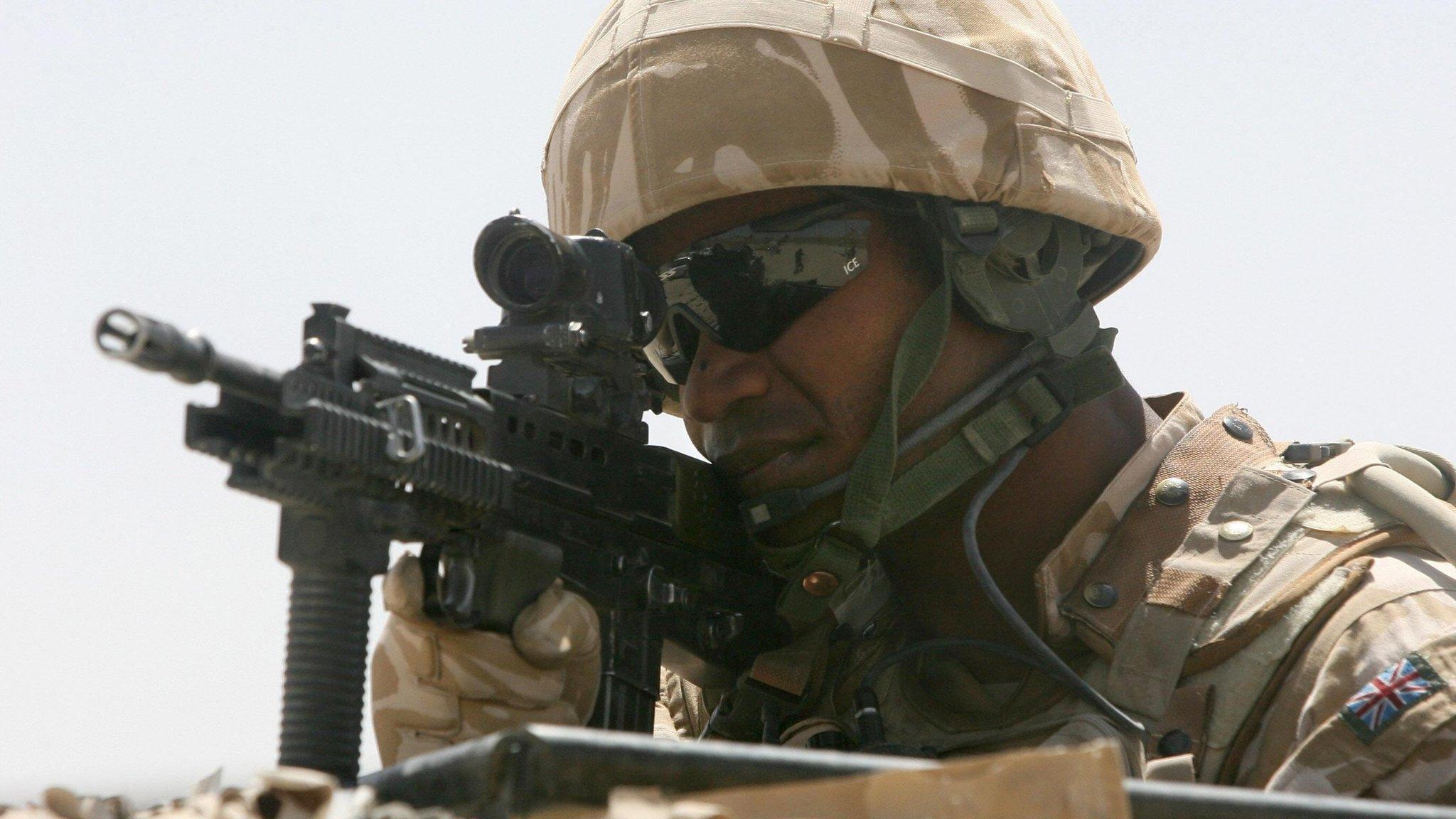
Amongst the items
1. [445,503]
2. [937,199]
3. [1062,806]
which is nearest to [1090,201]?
[937,199]

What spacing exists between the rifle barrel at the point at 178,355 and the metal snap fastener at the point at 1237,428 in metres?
2.47

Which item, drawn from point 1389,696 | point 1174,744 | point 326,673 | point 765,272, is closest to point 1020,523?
point 1174,744

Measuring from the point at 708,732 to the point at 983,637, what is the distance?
0.70 meters

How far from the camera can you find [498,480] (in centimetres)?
297

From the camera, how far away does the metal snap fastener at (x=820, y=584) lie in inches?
157

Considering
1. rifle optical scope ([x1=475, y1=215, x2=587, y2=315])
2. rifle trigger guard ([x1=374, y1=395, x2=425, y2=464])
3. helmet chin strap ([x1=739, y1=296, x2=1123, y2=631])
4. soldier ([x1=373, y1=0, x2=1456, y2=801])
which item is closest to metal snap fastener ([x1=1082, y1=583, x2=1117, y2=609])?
soldier ([x1=373, y1=0, x2=1456, y2=801])

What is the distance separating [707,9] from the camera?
407cm

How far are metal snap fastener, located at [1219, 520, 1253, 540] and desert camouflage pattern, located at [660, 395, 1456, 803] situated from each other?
0.02 meters

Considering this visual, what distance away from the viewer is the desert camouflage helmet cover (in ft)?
12.8

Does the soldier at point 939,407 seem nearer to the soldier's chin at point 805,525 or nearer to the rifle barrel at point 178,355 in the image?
the soldier's chin at point 805,525

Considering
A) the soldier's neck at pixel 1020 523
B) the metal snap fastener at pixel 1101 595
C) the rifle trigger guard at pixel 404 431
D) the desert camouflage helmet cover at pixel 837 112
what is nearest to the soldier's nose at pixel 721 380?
the desert camouflage helmet cover at pixel 837 112

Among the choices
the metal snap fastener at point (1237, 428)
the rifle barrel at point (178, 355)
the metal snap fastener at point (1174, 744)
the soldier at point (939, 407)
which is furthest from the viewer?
the metal snap fastener at point (1237, 428)

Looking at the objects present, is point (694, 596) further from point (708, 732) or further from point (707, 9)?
point (707, 9)

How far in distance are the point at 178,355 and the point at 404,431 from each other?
1.59ft
